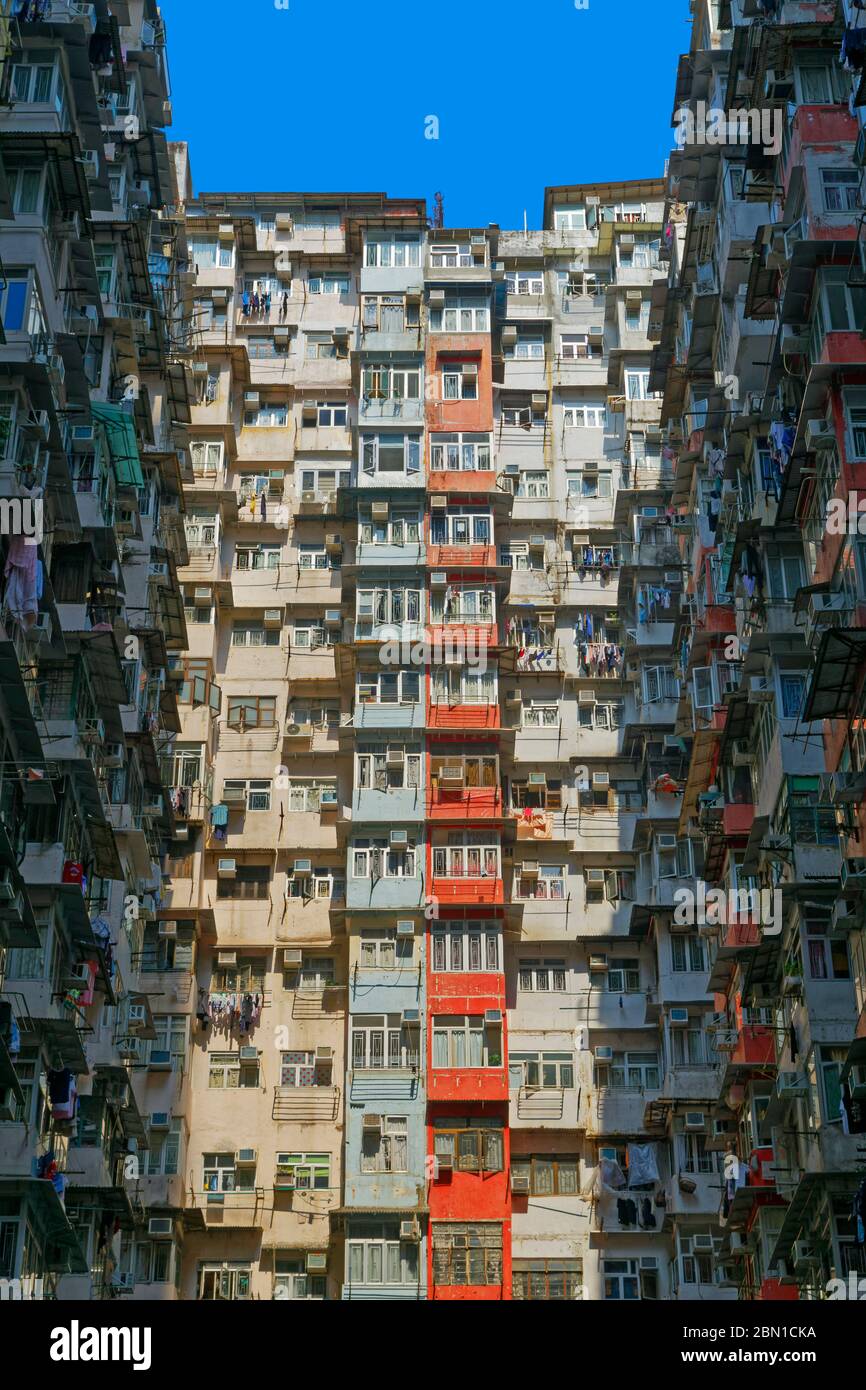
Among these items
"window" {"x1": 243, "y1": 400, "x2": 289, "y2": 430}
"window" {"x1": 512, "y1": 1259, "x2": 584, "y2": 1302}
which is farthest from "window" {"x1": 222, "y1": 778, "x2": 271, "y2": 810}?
"window" {"x1": 512, "y1": 1259, "x2": 584, "y2": 1302}

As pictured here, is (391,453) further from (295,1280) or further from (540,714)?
(295,1280)

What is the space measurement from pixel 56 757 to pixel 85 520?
4.48 metres

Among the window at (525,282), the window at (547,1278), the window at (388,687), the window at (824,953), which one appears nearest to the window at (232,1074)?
the window at (547,1278)

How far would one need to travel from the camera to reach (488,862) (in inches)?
1689

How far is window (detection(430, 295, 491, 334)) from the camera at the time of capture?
49.6 meters

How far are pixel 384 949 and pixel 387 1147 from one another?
441 cm

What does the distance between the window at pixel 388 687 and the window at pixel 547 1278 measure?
12871 mm

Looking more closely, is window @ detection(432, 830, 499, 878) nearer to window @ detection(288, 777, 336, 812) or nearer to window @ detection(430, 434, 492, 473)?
window @ detection(288, 777, 336, 812)

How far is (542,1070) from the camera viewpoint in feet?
137

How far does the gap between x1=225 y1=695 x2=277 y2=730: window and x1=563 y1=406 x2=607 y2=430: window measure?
440 inches

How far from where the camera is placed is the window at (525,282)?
5219cm

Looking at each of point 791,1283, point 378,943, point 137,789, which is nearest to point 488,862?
point 378,943

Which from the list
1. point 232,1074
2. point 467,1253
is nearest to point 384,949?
point 232,1074

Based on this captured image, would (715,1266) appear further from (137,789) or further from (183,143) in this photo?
(183,143)
